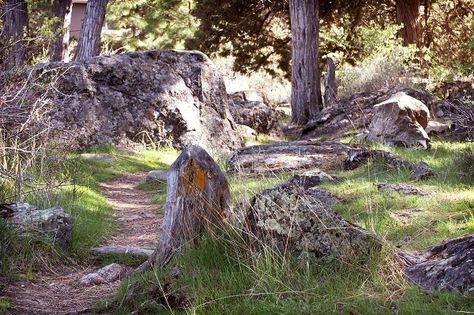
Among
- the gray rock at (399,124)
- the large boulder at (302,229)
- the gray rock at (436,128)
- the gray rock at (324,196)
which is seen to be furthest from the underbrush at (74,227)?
the gray rock at (436,128)

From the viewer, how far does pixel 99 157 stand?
1179 cm

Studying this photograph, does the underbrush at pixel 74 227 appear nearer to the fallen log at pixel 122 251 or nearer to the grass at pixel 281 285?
the fallen log at pixel 122 251

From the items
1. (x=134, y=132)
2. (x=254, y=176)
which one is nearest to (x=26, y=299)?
(x=254, y=176)

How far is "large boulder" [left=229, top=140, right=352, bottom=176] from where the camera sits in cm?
948

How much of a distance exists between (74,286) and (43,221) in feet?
2.86

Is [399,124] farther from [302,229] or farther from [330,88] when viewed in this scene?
[302,229]

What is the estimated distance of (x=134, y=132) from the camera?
13234mm

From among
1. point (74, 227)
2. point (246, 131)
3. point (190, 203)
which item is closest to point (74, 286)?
point (74, 227)

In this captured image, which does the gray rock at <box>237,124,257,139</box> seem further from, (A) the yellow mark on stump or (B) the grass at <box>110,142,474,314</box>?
(A) the yellow mark on stump

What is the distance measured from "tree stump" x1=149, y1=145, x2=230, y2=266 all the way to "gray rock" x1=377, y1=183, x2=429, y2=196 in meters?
2.60

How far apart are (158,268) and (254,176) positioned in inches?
167

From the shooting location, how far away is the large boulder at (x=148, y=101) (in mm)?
12773

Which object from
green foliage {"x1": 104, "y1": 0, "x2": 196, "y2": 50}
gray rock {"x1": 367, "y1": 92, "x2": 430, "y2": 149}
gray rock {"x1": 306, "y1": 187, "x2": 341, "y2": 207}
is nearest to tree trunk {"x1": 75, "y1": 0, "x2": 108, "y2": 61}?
gray rock {"x1": 367, "y1": 92, "x2": 430, "y2": 149}

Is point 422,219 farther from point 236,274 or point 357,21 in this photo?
point 357,21
